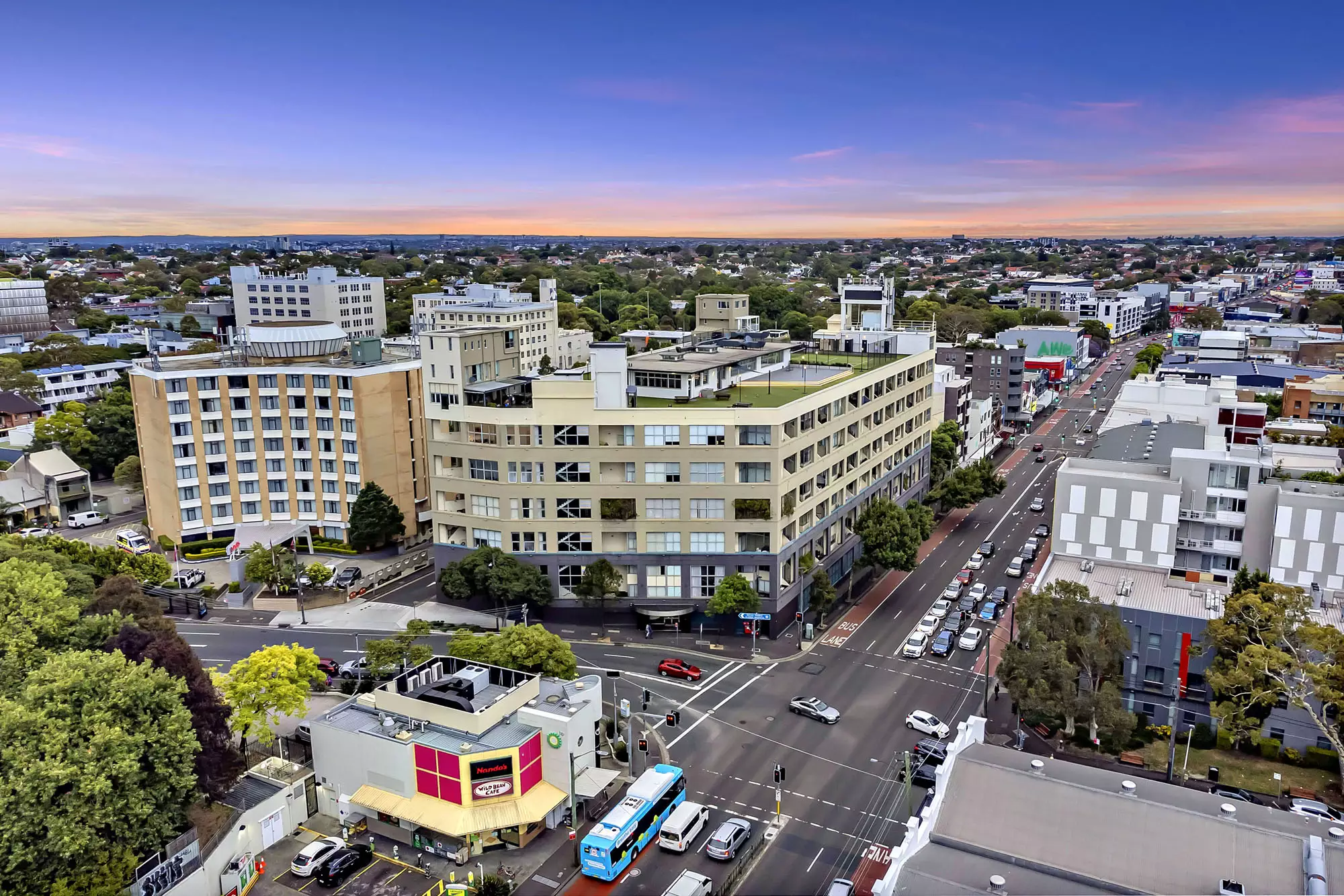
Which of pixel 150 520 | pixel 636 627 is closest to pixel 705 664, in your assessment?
pixel 636 627

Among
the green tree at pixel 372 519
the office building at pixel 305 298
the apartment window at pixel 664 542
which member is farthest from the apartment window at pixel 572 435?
the office building at pixel 305 298

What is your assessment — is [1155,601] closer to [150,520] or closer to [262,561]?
[262,561]

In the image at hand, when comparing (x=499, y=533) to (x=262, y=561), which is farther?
(x=262, y=561)

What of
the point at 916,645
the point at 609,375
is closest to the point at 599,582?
the point at 609,375

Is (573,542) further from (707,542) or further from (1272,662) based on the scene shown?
(1272,662)

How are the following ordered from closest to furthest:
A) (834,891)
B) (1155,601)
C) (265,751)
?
(834,891) < (265,751) < (1155,601)

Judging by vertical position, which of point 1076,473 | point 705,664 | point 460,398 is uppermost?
point 460,398

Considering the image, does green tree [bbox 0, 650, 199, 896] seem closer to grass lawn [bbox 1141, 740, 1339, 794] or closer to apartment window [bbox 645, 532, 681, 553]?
apartment window [bbox 645, 532, 681, 553]
